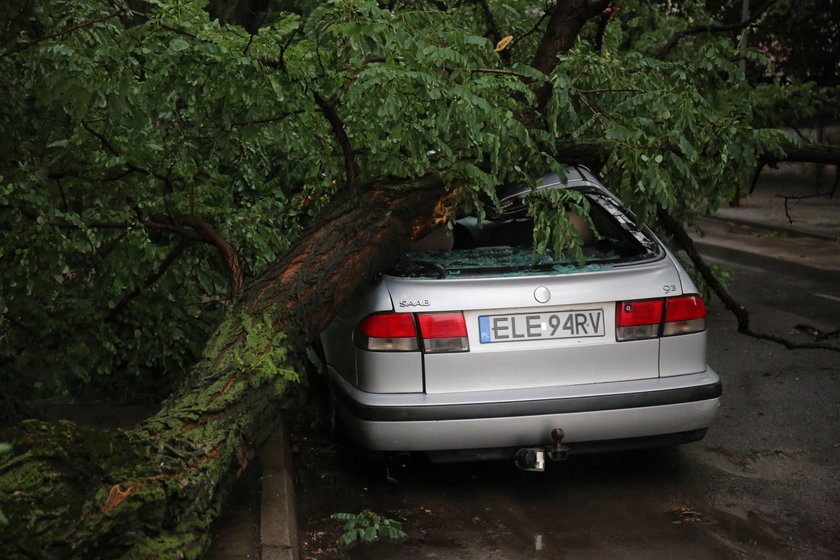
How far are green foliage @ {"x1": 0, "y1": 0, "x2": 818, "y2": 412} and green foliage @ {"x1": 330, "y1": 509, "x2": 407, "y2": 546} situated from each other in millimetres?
905

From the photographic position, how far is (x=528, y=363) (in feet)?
16.4

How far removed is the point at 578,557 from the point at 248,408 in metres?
1.51

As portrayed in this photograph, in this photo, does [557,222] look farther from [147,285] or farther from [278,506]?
[147,285]

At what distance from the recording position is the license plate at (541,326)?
5004 mm

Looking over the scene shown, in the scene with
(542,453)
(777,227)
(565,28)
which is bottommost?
(777,227)

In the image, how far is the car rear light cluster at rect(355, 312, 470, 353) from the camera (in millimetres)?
4977

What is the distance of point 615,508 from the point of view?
17.0 feet

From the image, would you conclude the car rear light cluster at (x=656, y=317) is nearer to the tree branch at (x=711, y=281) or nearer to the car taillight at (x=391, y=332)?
the car taillight at (x=391, y=332)

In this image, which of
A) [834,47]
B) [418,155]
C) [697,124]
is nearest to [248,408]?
[418,155]

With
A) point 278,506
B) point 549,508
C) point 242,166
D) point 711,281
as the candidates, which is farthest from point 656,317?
point 242,166

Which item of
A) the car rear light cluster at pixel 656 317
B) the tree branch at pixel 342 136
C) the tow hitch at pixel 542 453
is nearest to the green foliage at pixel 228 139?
the tree branch at pixel 342 136

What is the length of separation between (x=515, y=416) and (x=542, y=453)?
0.21 metres

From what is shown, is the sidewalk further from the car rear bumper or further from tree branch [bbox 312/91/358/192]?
tree branch [bbox 312/91/358/192]

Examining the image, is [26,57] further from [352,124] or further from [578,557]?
[578,557]
